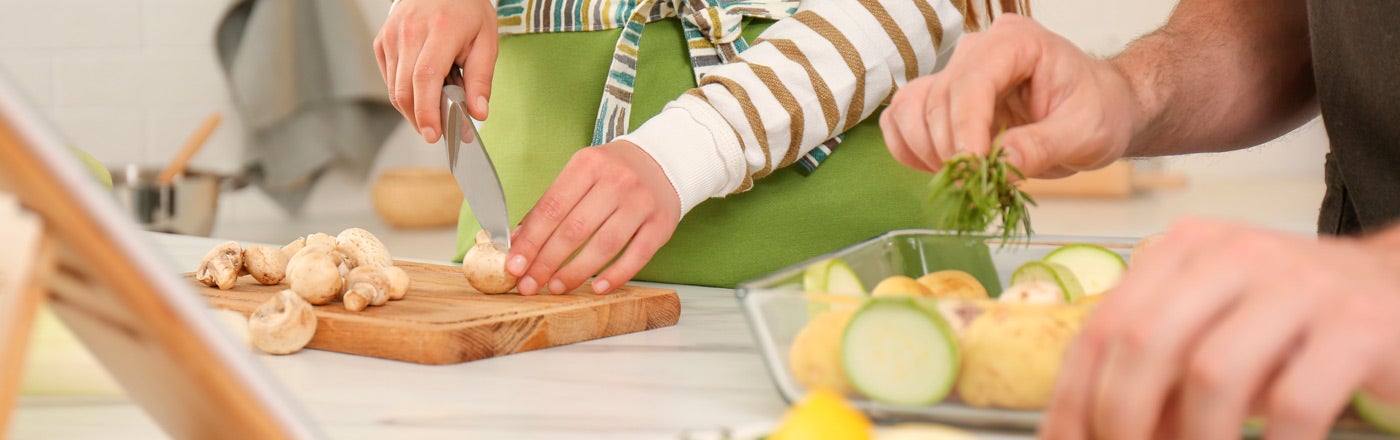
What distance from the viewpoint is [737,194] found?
1307mm

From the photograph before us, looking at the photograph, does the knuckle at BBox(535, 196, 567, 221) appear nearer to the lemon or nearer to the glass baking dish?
the glass baking dish

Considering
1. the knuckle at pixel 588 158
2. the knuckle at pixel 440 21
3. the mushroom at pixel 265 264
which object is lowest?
the mushroom at pixel 265 264

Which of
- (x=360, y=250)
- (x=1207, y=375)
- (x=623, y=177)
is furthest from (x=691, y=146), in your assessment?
(x=1207, y=375)

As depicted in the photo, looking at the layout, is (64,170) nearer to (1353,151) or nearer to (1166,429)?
(1166,429)

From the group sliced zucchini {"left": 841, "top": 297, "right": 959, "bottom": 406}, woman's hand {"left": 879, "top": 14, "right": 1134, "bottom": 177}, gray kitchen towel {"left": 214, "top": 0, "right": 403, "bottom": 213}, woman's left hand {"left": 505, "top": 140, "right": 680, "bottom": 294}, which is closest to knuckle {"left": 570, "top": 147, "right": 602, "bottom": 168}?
woman's left hand {"left": 505, "top": 140, "right": 680, "bottom": 294}

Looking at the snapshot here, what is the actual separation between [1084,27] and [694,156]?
227cm

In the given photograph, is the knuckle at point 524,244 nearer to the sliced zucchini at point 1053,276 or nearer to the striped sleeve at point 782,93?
the striped sleeve at point 782,93

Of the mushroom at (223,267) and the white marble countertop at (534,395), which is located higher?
the white marble countertop at (534,395)

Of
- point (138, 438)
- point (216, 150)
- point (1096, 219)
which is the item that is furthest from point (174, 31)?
point (138, 438)

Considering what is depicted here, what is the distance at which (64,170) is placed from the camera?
29cm

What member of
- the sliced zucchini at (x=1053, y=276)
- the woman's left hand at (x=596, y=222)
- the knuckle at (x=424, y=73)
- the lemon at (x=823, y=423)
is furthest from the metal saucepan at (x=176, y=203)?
the lemon at (x=823, y=423)

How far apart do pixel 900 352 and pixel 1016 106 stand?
0.38m

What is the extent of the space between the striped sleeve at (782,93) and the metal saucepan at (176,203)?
1.34 m

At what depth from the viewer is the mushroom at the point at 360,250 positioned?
0.97m
